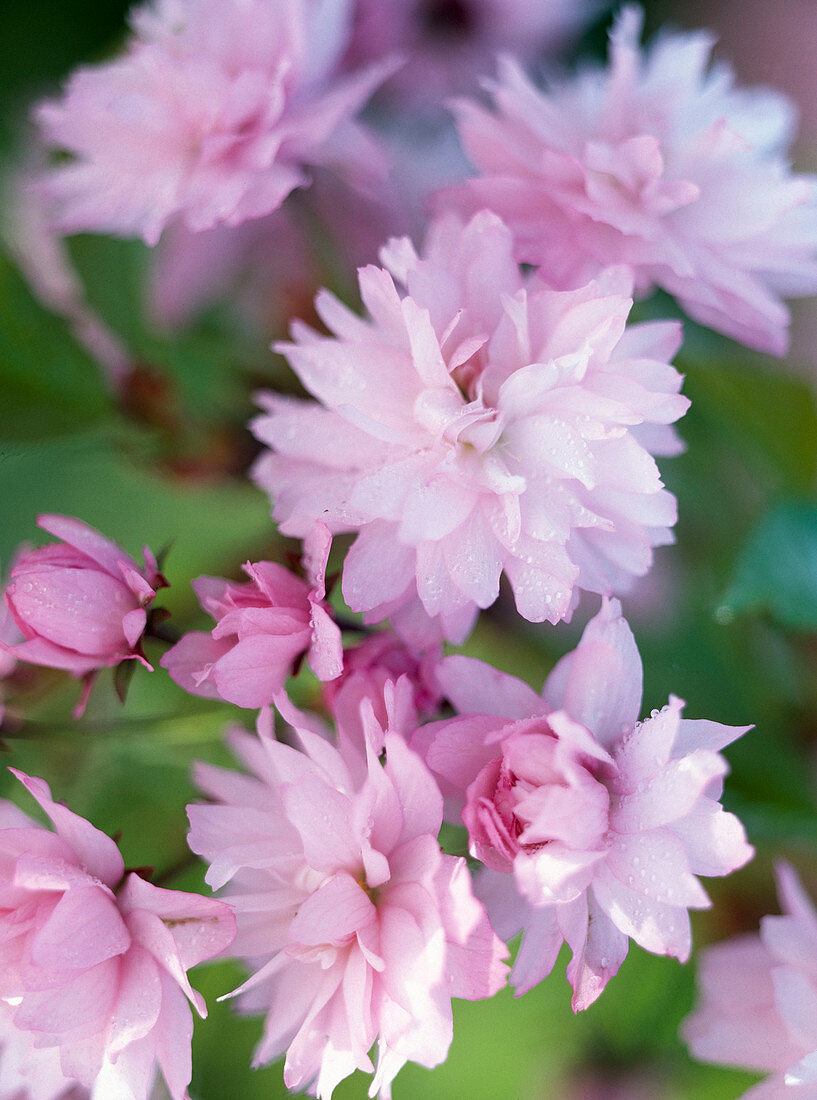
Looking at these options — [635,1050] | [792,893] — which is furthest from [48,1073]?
[635,1050]

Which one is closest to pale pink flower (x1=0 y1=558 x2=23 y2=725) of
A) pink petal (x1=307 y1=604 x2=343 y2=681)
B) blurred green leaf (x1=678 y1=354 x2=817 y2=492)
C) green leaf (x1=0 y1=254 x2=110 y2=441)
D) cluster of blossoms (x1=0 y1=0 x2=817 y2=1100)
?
cluster of blossoms (x1=0 y1=0 x2=817 y2=1100)

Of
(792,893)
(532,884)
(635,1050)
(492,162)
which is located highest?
(492,162)

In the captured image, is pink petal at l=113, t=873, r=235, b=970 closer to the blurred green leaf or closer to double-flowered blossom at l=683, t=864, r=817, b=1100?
double-flowered blossom at l=683, t=864, r=817, b=1100

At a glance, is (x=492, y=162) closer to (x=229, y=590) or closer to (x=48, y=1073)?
(x=229, y=590)

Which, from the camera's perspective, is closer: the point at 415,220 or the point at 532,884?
the point at 532,884

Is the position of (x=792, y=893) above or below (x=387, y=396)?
below

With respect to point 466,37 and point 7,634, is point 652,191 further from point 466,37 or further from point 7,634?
point 466,37

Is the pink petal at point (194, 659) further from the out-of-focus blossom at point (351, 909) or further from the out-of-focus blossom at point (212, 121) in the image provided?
the out-of-focus blossom at point (212, 121)
